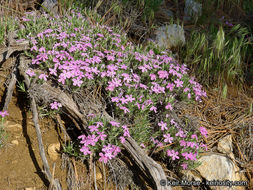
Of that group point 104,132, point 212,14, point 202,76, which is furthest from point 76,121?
point 212,14

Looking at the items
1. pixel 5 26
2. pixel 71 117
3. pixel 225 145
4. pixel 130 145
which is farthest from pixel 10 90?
pixel 225 145

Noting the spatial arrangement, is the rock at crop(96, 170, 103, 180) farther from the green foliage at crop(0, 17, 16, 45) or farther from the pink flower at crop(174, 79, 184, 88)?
the green foliage at crop(0, 17, 16, 45)

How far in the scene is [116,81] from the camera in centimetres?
301

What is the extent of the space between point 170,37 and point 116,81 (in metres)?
1.69

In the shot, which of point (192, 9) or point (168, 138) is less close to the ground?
point (192, 9)

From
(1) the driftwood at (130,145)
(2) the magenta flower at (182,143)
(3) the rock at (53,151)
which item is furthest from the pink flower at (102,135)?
(2) the magenta flower at (182,143)

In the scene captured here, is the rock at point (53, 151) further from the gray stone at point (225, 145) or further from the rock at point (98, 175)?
the gray stone at point (225, 145)

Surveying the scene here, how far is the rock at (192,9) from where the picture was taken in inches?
199

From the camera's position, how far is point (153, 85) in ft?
10.7

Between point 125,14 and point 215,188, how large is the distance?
3.00 metres

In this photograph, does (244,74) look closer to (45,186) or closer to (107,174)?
(107,174)

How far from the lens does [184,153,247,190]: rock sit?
303 cm

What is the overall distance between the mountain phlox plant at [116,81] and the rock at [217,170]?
0.74 feet

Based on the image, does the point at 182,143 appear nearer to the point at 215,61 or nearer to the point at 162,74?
the point at 162,74
